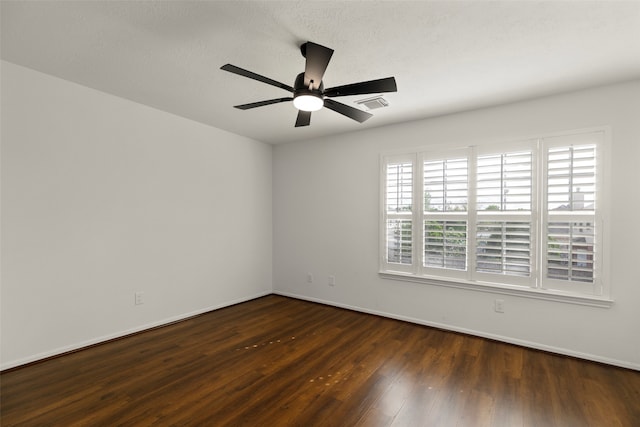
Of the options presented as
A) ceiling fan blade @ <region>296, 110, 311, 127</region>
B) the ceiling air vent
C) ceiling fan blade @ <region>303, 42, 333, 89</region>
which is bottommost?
ceiling fan blade @ <region>296, 110, 311, 127</region>

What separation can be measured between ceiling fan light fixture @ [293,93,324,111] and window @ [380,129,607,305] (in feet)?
6.54

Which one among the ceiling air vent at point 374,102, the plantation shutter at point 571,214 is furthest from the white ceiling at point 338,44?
the plantation shutter at point 571,214

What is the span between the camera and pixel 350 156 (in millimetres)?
4398

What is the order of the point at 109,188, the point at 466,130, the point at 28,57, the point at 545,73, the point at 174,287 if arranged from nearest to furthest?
the point at 28,57, the point at 545,73, the point at 109,188, the point at 466,130, the point at 174,287

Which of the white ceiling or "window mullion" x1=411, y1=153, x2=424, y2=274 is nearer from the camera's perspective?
the white ceiling

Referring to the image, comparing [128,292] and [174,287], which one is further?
[174,287]

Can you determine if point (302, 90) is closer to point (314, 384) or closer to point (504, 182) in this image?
point (314, 384)

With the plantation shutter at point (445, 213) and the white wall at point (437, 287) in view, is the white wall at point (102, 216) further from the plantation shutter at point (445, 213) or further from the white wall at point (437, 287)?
the plantation shutter at point (445, 213)

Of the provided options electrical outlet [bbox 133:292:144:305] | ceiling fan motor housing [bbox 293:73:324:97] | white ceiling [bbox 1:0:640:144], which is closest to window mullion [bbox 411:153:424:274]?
white ceiling [bbox 1:0:640:144]

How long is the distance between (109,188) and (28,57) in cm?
126

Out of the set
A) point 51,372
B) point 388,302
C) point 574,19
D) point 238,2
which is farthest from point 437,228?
point 51,372

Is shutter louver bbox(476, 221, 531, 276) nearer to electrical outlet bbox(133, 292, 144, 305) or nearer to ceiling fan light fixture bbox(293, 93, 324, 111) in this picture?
ceiling fan light fixture bbox(293, 93, 324, 111)

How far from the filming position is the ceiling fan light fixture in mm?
2158

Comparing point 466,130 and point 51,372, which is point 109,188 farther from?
point 466,130
